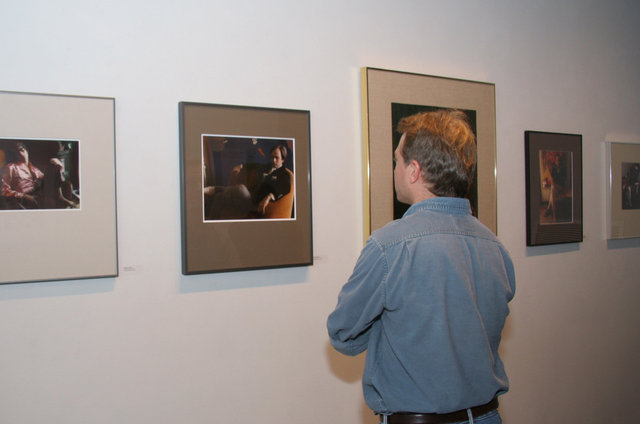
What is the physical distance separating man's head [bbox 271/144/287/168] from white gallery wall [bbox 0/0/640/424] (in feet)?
0.57

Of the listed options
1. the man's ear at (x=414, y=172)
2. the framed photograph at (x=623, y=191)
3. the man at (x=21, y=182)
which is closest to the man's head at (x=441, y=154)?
the man's ear at (x=414, y=172)

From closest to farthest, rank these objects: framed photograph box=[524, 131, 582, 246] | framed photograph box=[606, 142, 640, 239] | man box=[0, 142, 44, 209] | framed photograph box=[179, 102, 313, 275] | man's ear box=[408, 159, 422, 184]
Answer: man's ear box=[408, 159, 422, 184] → man box=[0, 142, 44, 209] → framed photograph box=[179, 102, 313, 275] → framed photograph box=[524, 131, 582, 246] → framed photograph box=[606, 142, 640, 239]

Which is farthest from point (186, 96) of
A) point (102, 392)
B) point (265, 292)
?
point (102, 392)

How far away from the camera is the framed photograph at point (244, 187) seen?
6.37 ft

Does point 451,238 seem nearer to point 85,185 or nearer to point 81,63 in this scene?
point 85,185

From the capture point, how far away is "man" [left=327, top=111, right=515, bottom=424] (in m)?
1.42

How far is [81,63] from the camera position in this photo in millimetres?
1789

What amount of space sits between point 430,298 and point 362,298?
190 mm

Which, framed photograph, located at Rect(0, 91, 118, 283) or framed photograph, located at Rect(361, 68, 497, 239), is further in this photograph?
framed photograph, located at Rect(361, 68, 497, 239)

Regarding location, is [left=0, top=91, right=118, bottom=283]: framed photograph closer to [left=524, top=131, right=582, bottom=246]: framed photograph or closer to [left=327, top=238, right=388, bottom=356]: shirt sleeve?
[left=327, top=238, right=388, bottom=356]: shirt sleeve

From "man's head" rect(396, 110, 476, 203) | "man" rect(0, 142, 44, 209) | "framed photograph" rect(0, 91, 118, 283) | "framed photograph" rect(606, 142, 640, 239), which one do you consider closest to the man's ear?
"man's head" rect(396, 110, 476, 203)

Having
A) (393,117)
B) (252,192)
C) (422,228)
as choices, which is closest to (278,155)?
(252,192)

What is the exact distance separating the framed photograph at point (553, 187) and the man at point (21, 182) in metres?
2.39

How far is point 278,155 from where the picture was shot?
210 centimetres
